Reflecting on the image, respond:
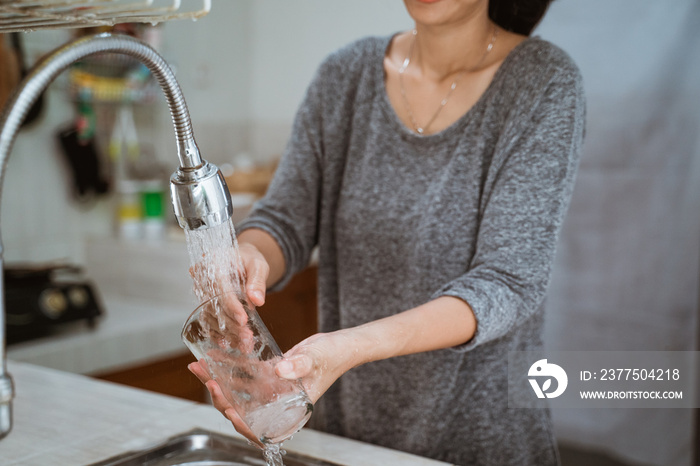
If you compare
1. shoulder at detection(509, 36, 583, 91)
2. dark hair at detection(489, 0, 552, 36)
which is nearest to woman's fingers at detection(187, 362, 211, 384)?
shoulder at detection(509, 36, 583, 91)

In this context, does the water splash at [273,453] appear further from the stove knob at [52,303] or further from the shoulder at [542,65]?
the stove knob at [52,303]

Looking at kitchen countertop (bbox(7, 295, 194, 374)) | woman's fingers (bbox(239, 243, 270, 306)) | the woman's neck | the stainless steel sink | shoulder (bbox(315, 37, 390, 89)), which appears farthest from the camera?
kitchen countertop (bbox(7, 295, 194, 374))

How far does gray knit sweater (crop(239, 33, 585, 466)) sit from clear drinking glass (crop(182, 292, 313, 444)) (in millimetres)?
311

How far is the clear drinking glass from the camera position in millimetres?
571

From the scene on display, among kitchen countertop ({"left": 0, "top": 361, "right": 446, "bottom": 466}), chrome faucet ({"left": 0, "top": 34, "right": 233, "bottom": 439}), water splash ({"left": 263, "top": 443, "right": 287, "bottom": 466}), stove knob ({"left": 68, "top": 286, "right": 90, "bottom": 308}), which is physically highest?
chrome faucet ({"left": 0, "top": 34, "right": 233, "bottom": 439})

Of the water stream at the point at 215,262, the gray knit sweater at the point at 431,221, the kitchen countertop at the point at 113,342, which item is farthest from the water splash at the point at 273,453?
the kitchen countertop at the point at 113,342

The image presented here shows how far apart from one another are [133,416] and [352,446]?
34 centimetres

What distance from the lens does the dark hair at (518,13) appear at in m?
1.04

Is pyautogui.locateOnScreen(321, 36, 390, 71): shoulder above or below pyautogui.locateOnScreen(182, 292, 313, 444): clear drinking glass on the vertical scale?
above

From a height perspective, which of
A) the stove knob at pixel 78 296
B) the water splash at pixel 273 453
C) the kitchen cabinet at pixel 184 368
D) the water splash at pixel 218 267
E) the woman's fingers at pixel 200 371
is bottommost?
the kitchen cabinet at pixel 184 368

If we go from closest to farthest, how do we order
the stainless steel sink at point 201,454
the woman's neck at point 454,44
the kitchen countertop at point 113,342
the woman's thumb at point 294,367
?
the woman's thumb at point 294,367
the stainless steel sink at point 201,454
the woman's neck at point 454,44
the kitchen countertop at point 113,342

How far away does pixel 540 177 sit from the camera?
858 millimetres

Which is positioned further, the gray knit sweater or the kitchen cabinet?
the kitchen cabinet

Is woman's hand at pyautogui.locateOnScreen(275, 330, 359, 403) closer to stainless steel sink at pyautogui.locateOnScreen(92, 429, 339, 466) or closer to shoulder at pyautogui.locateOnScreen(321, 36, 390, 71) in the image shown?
stainless steel sink at pyautogui.locateOnScreen(92, 429, 339, 466)
